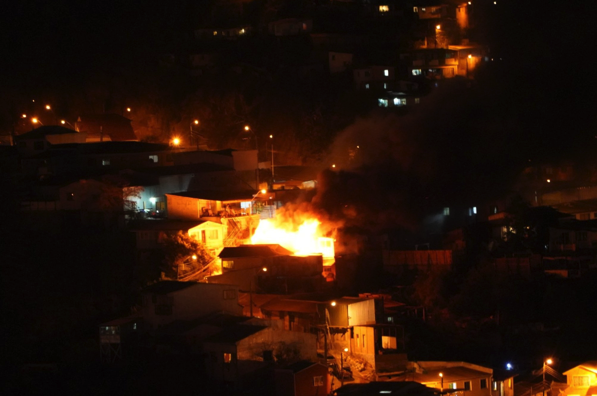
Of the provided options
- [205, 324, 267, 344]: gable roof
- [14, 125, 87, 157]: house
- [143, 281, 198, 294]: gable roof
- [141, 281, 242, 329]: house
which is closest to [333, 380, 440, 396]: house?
[205, 324, 267, 344]: gable roof

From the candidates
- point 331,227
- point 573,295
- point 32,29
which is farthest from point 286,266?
point 32,29

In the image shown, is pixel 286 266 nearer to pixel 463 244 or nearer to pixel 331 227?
pixel 331 227

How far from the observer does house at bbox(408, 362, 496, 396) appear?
21000mm

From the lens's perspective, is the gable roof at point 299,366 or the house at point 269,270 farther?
the house at point 269,270

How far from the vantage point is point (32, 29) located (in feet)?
154

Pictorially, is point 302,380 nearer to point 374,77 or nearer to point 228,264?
point 228,264

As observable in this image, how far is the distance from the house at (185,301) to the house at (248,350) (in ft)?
5.82

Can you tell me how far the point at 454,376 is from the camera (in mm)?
21156

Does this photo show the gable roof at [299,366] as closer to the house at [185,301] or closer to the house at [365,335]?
the house at [365,335]

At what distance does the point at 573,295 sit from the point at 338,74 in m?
16.5

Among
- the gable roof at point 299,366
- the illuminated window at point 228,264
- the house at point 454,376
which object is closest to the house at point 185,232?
the illuminated window at point 228,264

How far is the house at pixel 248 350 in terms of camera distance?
20.0 meters

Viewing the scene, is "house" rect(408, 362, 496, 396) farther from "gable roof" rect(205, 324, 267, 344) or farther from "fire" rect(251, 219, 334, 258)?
"fire" rect(251, 219, 334, 258)

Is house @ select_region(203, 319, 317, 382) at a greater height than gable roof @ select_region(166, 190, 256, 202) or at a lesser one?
lesser
